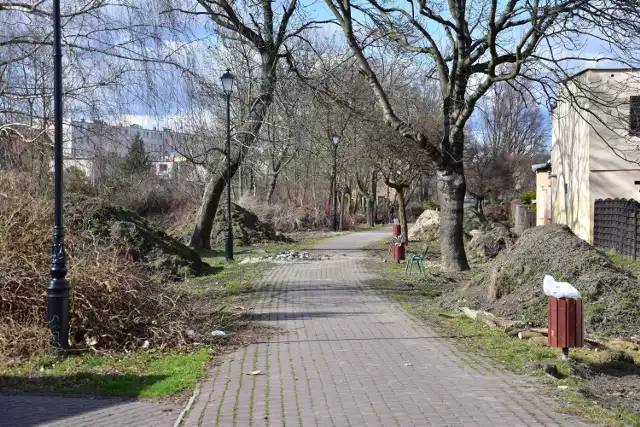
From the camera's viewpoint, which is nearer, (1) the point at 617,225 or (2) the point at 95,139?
(2) the point at 95,139

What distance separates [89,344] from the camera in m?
9.47

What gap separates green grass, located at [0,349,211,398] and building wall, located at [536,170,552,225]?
30154 millimetres

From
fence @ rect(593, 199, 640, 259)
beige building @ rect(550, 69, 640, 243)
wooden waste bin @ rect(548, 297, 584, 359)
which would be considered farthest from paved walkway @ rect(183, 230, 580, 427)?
beige building @ rect(550, 69, 640, 243)

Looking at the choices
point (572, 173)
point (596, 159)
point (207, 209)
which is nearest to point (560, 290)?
point (207, 209)

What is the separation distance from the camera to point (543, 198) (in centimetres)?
3900

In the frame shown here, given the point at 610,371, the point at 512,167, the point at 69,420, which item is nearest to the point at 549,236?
the point at 610,371

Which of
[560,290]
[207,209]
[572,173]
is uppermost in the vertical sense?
[572,173]

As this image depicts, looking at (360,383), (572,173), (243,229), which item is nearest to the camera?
(360,383)

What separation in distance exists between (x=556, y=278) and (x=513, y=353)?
3.25 meters

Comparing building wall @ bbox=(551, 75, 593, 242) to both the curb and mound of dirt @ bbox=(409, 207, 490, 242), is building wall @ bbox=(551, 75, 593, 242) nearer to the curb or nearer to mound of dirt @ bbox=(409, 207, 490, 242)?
mound of dirt @ bbox=(409, 207, 490, 242)

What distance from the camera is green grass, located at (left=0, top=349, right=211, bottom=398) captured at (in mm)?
7637

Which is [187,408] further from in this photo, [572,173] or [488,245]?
[572,173]

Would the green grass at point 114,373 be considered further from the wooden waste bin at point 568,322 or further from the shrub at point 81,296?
the wooden waste bin at point 568,322

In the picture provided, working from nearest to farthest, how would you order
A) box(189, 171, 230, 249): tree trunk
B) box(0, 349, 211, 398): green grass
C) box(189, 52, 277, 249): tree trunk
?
box(0, 349, 211, 398): green grass → box(189, 52, 277, 249): tree trunk → box(189, 171, 230, 249): tree trunk
